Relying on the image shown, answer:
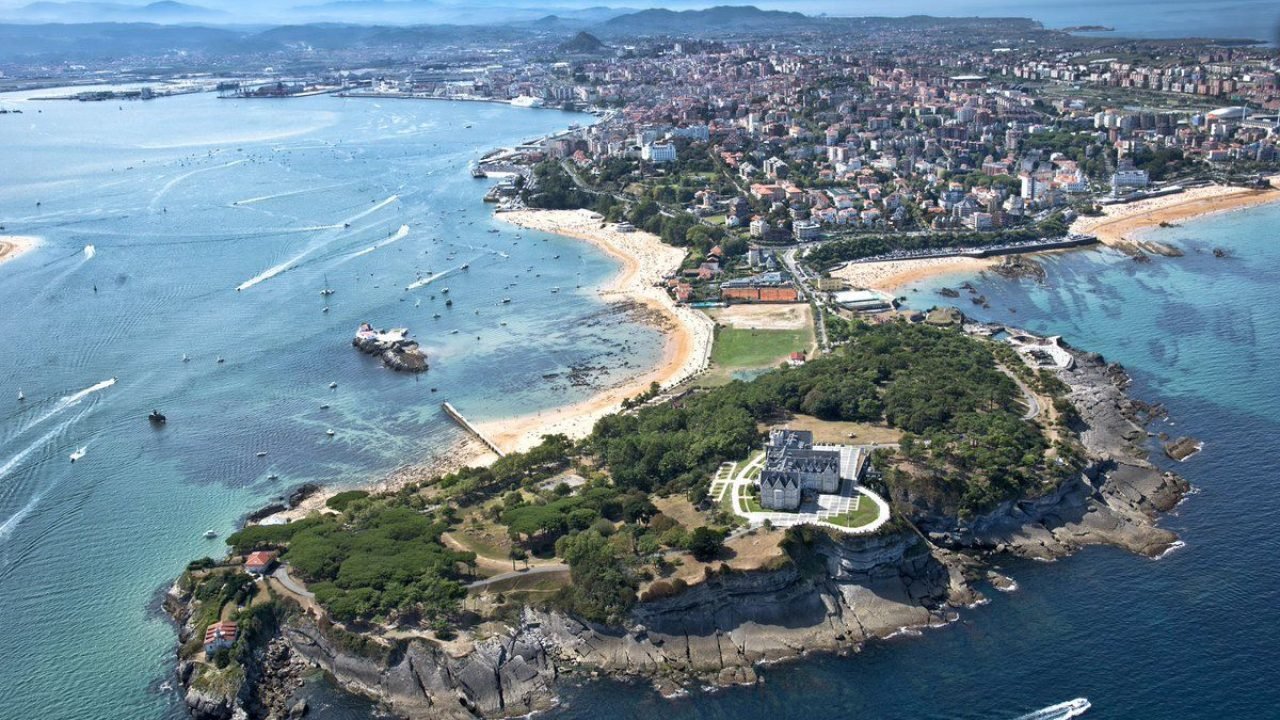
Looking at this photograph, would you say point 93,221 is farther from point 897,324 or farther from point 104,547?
point 897,324

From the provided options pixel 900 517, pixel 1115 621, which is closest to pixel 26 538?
pixel 900 517

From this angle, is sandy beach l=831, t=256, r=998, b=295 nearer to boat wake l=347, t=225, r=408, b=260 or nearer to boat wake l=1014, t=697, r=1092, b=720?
boat wake l=347, t=225, r=408, b=260

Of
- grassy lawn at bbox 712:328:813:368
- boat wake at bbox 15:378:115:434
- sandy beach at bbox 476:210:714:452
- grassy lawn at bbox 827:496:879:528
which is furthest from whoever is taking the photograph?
grassy lawn at bbox 712:328:813:368

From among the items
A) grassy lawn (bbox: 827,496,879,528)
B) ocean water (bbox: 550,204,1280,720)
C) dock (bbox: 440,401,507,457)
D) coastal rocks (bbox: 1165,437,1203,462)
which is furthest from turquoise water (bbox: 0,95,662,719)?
coastal rocks (bbox: 1165,437,1203,462)

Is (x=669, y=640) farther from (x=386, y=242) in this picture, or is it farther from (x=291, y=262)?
(x=386, y=242)

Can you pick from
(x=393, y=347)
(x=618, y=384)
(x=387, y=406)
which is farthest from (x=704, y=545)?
(x=393, y=347)
